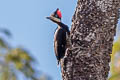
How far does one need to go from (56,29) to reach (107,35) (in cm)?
76

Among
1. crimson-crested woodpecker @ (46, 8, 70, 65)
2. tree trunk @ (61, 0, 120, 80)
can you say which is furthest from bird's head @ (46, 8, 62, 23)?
tree trunk @ (61, 0, 120, 80)

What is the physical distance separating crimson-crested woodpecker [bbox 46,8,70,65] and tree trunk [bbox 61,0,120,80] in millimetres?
207

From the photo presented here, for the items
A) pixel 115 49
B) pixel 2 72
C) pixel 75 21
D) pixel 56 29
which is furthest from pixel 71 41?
pixel 115 49

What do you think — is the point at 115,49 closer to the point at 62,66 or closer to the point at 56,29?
the point at 56,29

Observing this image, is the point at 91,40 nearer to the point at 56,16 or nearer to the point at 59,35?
the point at 59,35

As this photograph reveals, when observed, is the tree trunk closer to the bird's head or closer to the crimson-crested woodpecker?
the crimson-crested woodpecker

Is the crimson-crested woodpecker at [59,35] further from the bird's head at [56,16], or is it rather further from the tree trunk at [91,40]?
the tree trunk at [91,40]

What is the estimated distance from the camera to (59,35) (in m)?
→ 4.64

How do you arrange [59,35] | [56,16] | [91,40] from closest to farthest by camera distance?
[91,40]
[59,35]
[56,16]

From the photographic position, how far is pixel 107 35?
4.24m

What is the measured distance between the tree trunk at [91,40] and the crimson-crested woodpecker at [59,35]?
0.68ft

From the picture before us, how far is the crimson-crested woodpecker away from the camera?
14.8 feet

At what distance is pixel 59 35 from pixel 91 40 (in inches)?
20.5

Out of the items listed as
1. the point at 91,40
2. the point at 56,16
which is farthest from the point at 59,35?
the point at 91,40
